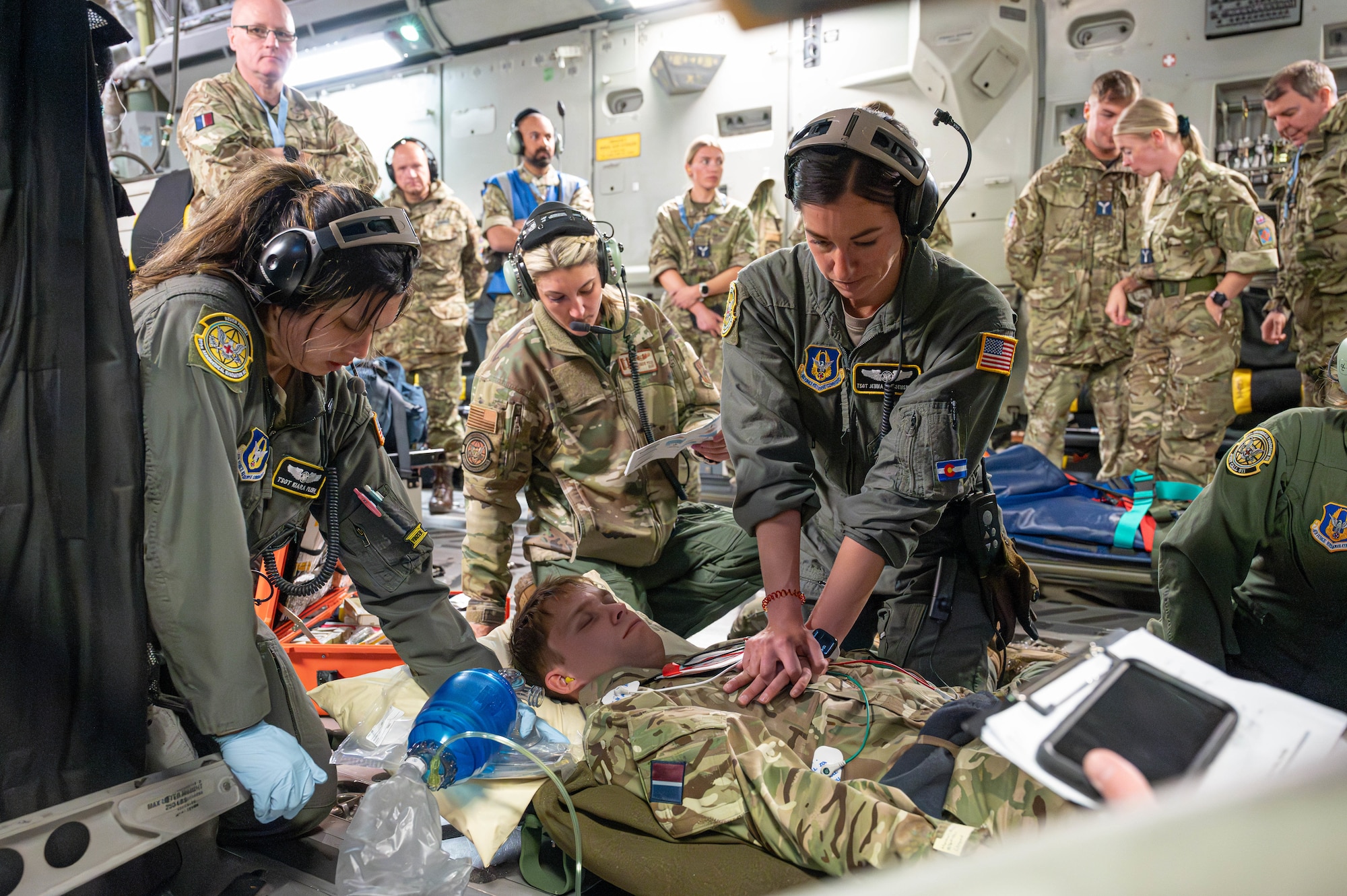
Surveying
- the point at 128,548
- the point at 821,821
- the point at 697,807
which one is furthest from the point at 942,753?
the point at 128,548

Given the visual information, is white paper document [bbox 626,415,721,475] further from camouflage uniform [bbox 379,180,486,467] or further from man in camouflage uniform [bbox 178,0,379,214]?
camouflage uniform [bbox 379,180,486,467]

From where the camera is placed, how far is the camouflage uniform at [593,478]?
8.38 ft

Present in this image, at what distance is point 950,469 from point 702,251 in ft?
13.6

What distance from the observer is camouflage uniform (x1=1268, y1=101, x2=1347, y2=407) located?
397 centimetres

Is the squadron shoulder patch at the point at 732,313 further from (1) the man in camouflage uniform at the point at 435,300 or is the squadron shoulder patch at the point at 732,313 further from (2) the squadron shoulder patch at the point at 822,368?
(1) the man in camouflage uniform at the point at 435,300

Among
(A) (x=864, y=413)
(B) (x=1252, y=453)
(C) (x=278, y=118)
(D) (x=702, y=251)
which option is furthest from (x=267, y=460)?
(D) (x=702, y=251)

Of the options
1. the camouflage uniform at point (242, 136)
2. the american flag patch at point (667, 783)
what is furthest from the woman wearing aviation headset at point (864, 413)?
the camouflage uniform at point (242, 136)

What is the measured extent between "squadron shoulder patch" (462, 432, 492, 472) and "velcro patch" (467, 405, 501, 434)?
0.08ft

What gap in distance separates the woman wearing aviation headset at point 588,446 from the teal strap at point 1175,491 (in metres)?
2.06

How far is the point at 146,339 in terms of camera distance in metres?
1.42

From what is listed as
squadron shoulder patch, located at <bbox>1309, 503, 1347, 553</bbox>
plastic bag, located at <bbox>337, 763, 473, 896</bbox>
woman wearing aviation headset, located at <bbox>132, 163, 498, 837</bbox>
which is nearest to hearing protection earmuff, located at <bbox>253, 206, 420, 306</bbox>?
woman wearing aviation headset, located at <bbox>132, 163, 498, 837</bbox>

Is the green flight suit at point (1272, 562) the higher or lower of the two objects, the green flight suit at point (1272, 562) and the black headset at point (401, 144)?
the lower

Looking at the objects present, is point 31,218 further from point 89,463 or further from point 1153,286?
point 1153,286

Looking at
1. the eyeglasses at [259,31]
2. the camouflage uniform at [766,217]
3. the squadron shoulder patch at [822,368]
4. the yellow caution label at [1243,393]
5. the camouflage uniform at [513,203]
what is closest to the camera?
the squadron shoulder patch at [822,368]
